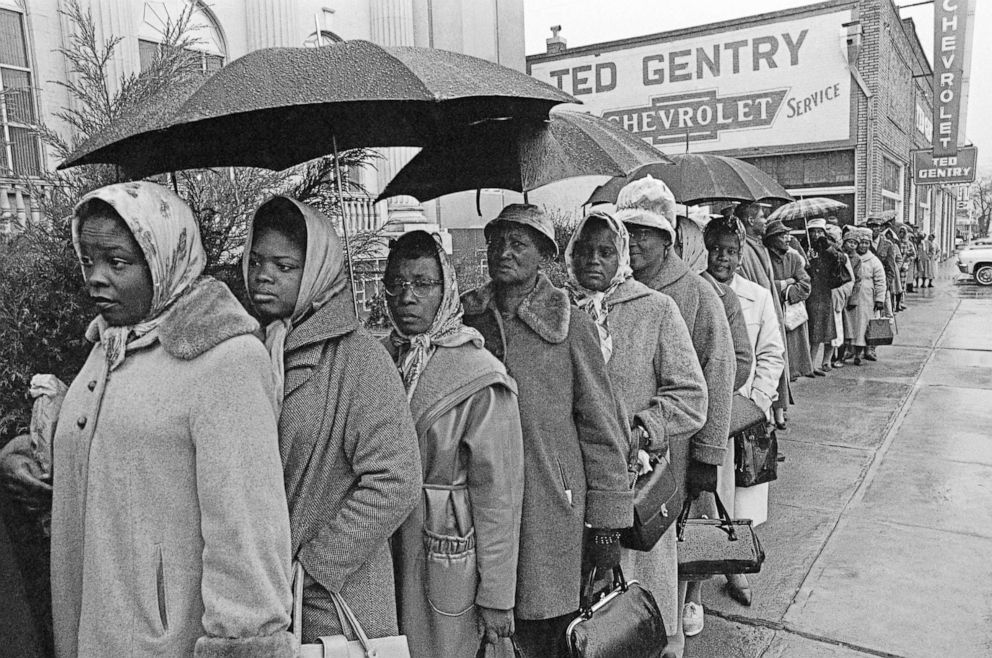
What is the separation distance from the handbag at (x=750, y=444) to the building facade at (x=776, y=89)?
463 inches

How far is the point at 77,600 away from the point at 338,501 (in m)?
0.66

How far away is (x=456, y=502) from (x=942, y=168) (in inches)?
1062

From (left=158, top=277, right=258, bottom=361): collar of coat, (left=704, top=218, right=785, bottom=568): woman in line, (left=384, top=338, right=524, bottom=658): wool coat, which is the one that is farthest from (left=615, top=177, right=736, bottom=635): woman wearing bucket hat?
(left=158, top=277, right=258, bottom=361): collar of coat

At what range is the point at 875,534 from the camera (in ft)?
16.3

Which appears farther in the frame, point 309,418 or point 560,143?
point 560,143

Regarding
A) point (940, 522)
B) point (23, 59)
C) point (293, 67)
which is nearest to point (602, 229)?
point (293, 67)

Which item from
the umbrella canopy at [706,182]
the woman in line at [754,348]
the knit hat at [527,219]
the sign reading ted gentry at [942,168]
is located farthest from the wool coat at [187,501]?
the sign reading ted gentry at [942,168]

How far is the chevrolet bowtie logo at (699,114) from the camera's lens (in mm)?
18438

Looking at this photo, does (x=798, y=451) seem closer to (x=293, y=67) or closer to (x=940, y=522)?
(x=940, y=522)

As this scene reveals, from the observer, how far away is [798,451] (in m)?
6.87

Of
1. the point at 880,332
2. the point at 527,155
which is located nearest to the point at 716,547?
the point at 527,155

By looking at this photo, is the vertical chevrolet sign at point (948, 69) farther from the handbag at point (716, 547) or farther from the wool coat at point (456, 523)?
the wool coat at point (456, 523)

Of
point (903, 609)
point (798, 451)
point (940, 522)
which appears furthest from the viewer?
point (798, 451)

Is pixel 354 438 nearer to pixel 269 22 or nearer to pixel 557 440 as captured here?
pixel 557 440
